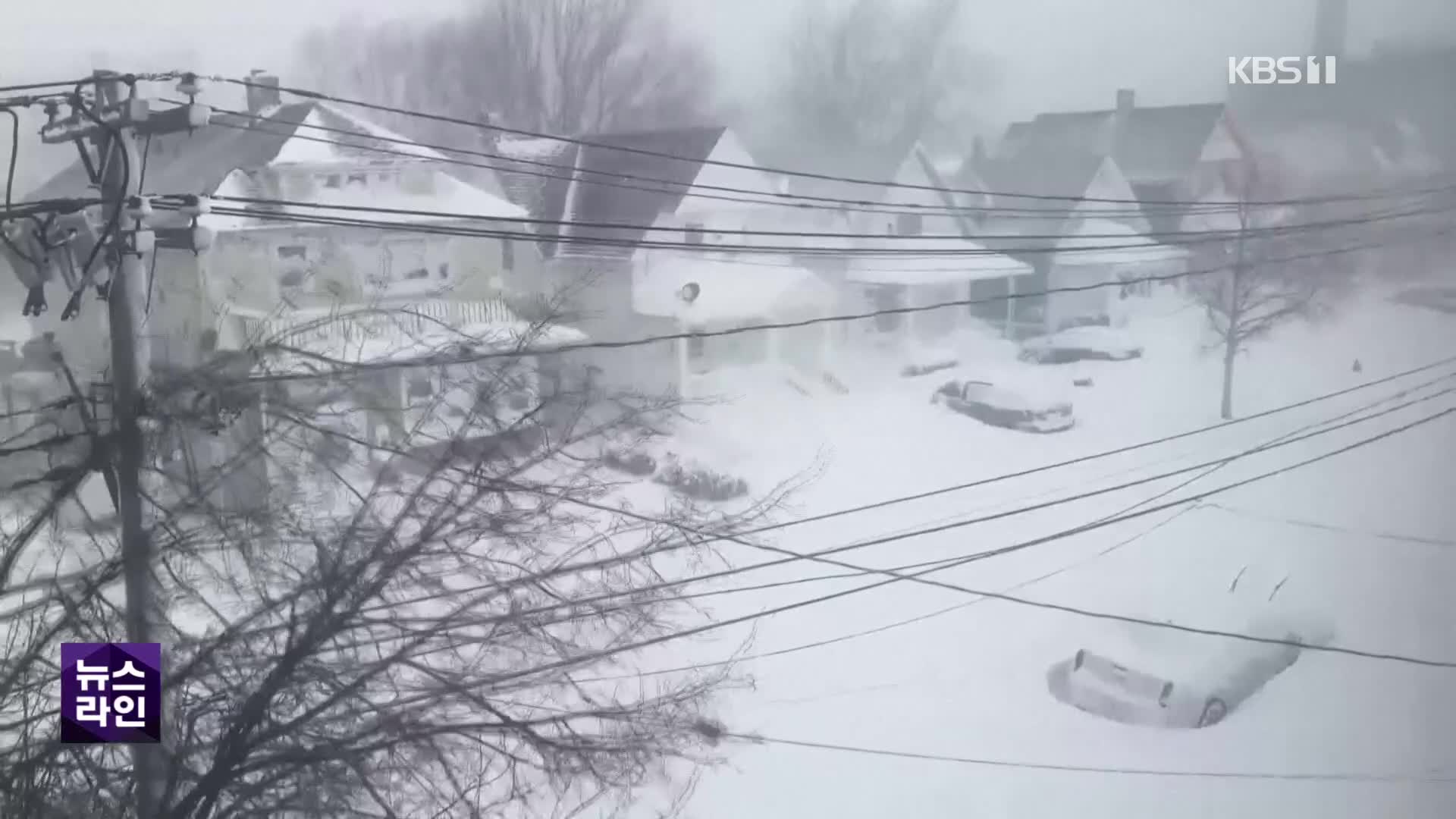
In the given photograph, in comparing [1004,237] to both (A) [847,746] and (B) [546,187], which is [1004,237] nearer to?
(B) [546,187]

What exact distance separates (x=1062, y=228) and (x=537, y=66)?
41.9 inches

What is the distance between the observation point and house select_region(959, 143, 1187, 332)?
2.22 m

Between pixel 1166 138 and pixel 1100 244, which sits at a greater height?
pixel 1166 138

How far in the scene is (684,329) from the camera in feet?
6.82

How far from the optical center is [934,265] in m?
2.20

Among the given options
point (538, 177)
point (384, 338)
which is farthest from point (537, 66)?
point (384, 338)

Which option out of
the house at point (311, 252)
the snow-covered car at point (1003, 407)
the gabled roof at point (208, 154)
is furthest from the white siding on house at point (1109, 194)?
the gabled roof at point (208, 154)

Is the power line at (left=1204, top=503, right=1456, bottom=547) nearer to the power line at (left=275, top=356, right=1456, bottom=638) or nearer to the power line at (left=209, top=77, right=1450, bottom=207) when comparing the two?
the power line at (left=275, top=356, right=1456, bottom=638)

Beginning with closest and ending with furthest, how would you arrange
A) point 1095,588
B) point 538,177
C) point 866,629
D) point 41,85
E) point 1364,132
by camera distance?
point 41,85 → point 538,177 → point 866,629 → point 1095,588 → point 1364,132

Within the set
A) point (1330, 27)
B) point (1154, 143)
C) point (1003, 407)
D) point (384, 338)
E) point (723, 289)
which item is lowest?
point (1003, 407)

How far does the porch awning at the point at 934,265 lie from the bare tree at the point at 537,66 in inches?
16.9

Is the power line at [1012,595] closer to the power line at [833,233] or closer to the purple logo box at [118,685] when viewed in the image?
the power line at [833,233]

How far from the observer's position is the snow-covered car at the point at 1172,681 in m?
2.18

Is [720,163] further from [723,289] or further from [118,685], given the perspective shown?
[118,685]
